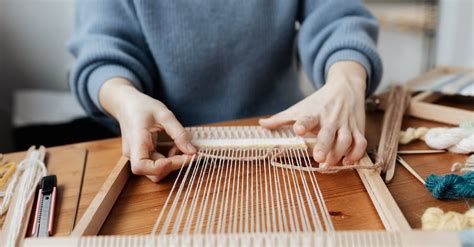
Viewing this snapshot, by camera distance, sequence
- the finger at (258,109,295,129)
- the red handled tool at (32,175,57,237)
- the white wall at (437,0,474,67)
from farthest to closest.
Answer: the white wall at (437,0,474,67)
the finger at (258,109,295,129)
the red handled tool at (32,175,57,237)

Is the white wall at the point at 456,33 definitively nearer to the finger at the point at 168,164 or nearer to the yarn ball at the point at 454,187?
the yarn ball at the point at 454,187

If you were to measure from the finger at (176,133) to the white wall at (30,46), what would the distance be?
5.58 feet

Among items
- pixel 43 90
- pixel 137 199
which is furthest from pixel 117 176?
pixel 43 90

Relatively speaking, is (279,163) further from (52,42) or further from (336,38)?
(52,42)

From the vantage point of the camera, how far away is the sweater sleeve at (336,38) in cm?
94

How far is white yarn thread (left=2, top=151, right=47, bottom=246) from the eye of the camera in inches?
22.1

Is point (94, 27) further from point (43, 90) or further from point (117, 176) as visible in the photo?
point (43, 90)

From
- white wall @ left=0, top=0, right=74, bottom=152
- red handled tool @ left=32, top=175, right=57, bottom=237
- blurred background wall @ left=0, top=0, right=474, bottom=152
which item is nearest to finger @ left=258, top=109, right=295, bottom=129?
red handled tool @ left=32, top=175, right=57, bottom=237

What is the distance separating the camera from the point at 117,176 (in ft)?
2.16

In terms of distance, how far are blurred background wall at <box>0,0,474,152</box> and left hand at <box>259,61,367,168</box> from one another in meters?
1.52

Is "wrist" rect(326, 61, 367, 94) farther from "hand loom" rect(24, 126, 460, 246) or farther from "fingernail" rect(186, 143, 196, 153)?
"fingernail" rect(186, 143, 196, 153)

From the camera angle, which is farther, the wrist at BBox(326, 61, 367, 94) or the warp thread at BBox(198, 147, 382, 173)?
the wrist at BBox(326, 61, 367, 94)

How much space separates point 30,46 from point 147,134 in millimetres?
1815

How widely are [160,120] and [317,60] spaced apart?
1.41 ft
